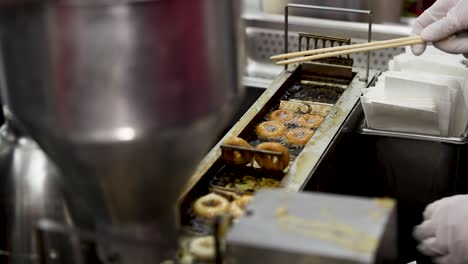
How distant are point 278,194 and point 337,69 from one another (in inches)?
45.0

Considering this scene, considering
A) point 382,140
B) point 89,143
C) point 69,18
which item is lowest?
point 382,140

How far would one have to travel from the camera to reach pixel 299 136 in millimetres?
1952

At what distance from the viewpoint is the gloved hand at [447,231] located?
1730 mm

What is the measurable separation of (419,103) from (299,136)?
1.24 feet

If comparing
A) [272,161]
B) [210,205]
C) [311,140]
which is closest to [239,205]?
[210,205]

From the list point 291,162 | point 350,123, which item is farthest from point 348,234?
point 350,123

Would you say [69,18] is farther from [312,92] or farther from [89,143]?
[312,92]

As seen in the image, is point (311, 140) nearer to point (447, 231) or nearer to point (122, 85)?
point (447, 231)

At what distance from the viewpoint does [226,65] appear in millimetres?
1083

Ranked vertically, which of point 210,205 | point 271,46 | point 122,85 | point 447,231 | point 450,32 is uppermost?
point 122,85

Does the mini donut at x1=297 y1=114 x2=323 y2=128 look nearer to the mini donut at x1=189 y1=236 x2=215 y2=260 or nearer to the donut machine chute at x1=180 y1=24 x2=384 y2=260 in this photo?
the donut machine chute at x1=180 y1=24 x2=384 y2=260

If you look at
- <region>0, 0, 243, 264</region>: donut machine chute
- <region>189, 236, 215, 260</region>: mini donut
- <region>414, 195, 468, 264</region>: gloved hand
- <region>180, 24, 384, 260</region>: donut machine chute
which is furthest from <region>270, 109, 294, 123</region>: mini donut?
<region>0, 0, 243, 264</region>: donut machine chute

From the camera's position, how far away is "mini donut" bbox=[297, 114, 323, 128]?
2.04 meters

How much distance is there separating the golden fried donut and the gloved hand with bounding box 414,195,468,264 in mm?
551
